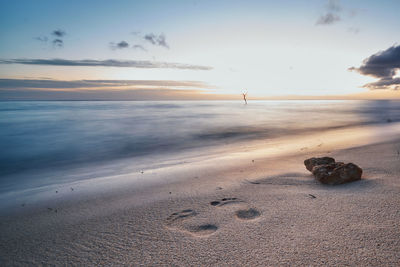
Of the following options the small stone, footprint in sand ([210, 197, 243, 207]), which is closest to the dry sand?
footprint in sand ([210, 197, 243, 207])

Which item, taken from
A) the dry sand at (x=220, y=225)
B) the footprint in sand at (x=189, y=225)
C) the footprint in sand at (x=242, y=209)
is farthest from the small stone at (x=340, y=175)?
the footprint in sand at (x=189, y=225)

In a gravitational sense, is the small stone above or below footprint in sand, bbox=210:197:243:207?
above

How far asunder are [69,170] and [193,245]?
25.0 feet

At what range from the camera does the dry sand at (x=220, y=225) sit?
2.04 meters

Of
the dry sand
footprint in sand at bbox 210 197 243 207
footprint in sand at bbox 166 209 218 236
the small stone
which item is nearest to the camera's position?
the dry sand

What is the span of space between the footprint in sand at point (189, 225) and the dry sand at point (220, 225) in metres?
0.01

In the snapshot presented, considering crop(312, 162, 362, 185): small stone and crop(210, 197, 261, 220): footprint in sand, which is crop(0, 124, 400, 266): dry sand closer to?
crop(210, 197, 261, 220): footprint in sand

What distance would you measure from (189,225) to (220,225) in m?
0.40

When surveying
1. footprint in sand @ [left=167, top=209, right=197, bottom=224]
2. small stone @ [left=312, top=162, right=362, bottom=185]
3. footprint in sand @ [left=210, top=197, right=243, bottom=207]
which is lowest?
footprint in sand @ [left=167, top=209, right=197, bottom=224]

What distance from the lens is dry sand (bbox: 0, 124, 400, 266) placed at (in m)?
2.04

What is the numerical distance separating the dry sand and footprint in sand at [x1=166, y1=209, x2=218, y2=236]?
0.01m

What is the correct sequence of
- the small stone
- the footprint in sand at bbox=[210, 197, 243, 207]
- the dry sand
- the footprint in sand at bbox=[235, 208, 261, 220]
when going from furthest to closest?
1. the small stone
2. the footprint in sand at bbox=[210, 197, 243, 207]
3. the footprint in sand at bbox=[235, 208, 261, 220]
4. the dry sand

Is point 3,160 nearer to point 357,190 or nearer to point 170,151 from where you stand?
point 170,151

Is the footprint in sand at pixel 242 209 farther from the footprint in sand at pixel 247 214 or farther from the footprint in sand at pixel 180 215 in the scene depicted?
the footprint in sand at pixel 180 215
